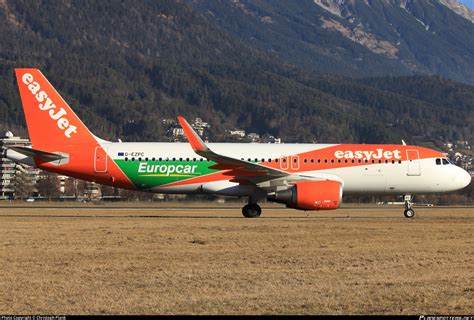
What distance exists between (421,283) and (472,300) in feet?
8.02

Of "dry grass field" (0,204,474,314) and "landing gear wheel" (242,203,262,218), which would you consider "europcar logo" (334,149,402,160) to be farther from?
"dry grass field" (0,204,474,314)

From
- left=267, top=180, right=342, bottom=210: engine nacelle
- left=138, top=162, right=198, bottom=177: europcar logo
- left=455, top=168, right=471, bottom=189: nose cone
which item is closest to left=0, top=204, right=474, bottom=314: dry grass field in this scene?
left=267, top=180, right=342, bottom=210: engine nacelle

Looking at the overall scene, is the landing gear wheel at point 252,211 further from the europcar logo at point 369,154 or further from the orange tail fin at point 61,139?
the orange tail fin at point 61,139

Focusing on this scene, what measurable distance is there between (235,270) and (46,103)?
86.7ft

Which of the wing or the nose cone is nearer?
the wing

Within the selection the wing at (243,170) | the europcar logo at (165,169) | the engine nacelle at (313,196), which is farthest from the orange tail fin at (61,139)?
the engine nacelle at (313,196)

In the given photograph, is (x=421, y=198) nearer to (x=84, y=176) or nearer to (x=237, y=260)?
(x=84, y=176)

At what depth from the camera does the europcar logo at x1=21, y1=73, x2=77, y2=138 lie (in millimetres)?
47031

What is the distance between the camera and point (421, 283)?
68.9 ft

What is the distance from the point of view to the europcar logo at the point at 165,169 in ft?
152

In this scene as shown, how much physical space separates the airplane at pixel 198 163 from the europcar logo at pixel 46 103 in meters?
0.05

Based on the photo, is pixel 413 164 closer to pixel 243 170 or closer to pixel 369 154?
pixel 369 154

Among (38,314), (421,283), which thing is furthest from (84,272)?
(421,283)

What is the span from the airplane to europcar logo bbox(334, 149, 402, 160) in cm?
5
